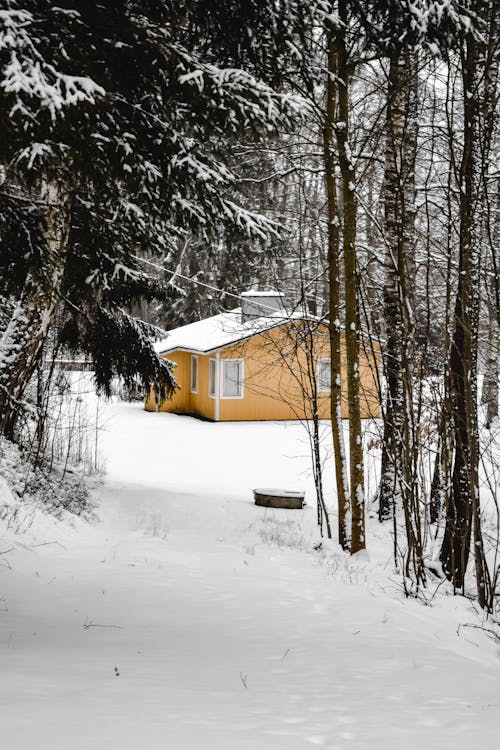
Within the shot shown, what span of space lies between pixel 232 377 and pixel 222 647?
20.3m

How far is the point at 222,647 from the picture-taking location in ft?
15.5

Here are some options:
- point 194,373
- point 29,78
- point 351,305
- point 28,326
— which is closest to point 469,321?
point 351,305

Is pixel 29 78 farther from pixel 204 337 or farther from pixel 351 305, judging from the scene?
pixel 204 337

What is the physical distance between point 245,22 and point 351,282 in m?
4.07

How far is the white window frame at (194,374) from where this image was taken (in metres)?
27.4

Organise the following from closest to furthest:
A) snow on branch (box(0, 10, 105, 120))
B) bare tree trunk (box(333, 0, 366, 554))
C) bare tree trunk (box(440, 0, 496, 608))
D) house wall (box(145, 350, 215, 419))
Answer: snow on branch (box(0, 10, 105, 120)) < bare tree trunk (box(440, 0, 496, 608)) < bare tree trunk (box(333, 0, 366, 554)) < house wall (box(145, 350, 215, 419))

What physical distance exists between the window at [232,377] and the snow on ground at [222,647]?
47.5 feet

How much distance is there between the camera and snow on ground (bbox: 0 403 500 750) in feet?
10.5

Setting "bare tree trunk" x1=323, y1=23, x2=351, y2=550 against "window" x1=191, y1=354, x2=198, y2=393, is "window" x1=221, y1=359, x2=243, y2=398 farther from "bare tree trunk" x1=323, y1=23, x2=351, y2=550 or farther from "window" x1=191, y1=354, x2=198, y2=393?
"bare tree trunk" x1=323, y1=23, x2=351, y2=550

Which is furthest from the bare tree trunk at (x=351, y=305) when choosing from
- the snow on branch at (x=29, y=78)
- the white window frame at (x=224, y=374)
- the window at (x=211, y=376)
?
the window at (x=211, y=376)

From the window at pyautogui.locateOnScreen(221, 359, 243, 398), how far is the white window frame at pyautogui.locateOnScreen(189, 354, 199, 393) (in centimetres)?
267

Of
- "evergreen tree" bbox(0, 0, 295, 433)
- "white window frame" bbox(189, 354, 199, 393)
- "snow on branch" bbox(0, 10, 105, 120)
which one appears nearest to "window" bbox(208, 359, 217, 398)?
"white window frame" bbox(189, 354, 199, 393)

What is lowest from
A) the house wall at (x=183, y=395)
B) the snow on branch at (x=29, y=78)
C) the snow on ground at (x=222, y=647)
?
the snow on ground at (x=222, y=647)

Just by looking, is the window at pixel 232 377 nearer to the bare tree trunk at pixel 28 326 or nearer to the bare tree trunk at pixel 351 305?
the bare tree trunk at pixel 351 305
